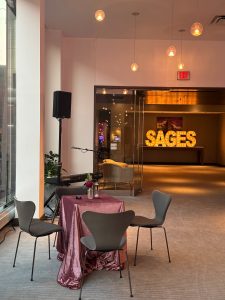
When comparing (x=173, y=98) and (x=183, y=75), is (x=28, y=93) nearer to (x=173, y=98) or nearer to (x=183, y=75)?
(x=183, y=75)

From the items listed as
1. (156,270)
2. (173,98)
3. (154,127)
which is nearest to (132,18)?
(156,270)

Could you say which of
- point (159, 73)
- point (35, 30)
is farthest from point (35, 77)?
point (159, 73)

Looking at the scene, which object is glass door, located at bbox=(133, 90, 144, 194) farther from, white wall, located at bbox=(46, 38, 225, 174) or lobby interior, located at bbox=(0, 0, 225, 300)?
white wall, located at bbox=(46, 38, 225, 174)

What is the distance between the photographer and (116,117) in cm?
953

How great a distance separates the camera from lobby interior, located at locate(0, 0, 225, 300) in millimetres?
3908

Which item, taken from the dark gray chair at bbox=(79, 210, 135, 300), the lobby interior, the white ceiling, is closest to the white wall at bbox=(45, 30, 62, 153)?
the lobby interior

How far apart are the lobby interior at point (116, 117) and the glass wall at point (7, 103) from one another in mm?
53

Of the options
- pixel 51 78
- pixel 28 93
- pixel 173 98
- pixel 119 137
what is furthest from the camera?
pixel 173 98

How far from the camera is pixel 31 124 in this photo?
595 cm

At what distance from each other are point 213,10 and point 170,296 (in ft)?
20.8

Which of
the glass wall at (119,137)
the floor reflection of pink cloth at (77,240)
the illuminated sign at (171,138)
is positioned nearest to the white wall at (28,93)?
the floor reflection of pink cloth at (77,240)

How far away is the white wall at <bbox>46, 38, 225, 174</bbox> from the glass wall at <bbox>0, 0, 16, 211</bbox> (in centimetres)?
368

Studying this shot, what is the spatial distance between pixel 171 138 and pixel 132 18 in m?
12.3

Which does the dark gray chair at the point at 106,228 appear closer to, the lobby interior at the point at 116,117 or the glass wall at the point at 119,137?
the lobby interior at the point at 116,117
